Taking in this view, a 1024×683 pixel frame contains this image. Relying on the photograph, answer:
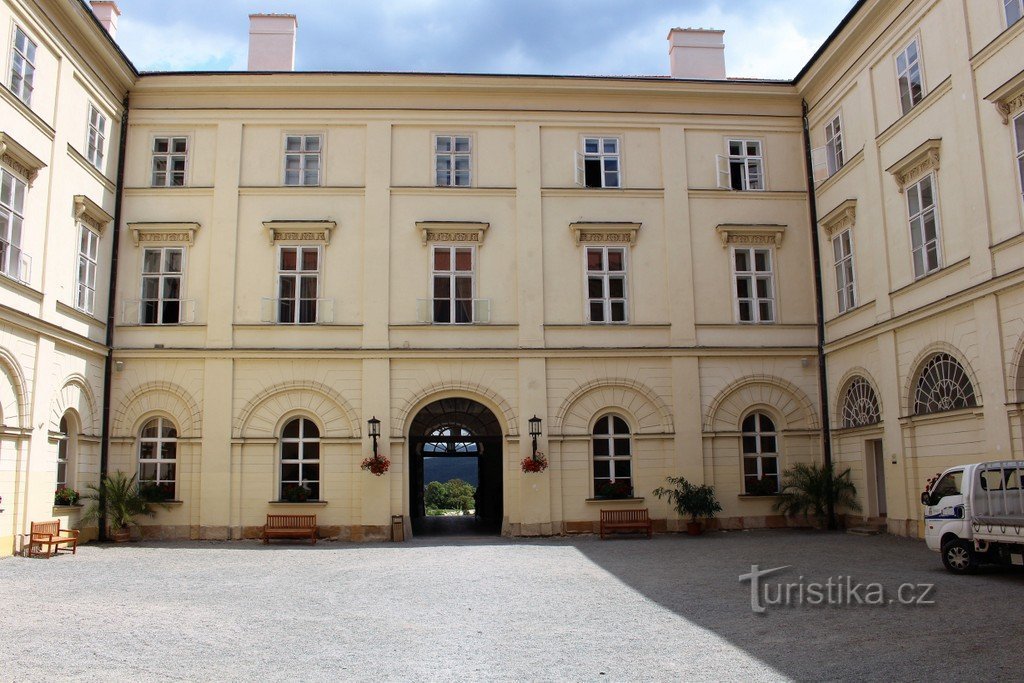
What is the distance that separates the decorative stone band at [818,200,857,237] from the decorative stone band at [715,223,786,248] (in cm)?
112

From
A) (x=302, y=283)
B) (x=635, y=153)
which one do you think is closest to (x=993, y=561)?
(x=635, y=153)

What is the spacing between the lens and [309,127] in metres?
23.1

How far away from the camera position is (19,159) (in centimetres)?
1764

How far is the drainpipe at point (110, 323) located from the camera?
2117cm

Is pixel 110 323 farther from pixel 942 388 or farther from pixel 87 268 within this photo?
pixel 942 388

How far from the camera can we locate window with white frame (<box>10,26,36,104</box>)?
17609 millimetres

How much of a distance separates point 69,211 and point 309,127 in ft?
20.4

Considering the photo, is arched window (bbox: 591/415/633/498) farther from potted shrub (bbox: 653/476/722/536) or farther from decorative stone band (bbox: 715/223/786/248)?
decorative stone band (bbox: 715/223/786/248)

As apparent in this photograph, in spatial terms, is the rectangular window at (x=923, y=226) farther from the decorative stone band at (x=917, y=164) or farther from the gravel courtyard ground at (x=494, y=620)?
the gravel courtyard ground at (x=494, y=620)

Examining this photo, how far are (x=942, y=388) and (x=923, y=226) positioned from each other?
3.38m

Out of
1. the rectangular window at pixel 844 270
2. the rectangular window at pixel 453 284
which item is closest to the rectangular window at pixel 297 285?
the rectangular window at pixel 453 284

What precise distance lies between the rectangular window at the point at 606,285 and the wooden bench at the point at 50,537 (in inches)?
496

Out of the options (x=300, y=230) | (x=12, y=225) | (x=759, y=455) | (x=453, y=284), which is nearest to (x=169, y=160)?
(x=300, y=230)

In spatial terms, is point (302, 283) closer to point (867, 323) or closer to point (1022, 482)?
point (867, 323)
